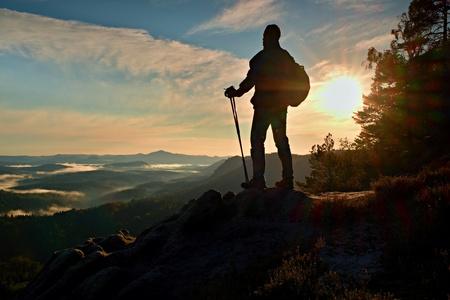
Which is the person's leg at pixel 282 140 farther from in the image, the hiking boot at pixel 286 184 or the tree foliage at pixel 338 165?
the tree foliage at pixel 338 165

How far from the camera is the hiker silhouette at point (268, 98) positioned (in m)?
11.4

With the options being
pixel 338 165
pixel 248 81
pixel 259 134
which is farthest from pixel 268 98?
pixel 338 165

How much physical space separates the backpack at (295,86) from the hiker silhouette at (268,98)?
145 mm

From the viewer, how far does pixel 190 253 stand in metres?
9.34

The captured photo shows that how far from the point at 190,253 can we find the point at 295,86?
18.3 feet

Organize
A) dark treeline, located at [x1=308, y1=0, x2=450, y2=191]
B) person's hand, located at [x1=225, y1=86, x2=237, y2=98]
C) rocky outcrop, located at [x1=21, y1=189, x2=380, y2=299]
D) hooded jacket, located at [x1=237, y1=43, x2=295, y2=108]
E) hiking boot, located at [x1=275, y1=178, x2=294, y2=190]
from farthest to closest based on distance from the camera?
1. dark treeline, located at [x1=308, y1=0, x2=450, y2=191]
2. person's hand, located at [x1=225, y1=86, x2=237, y2=98]
3. hiking boot, located at [x1=275, y1=178, x2=294, y2=190]
4. hooded jacket, located at [x1=237, y1=43, x2=295, y2=108]
5. rocky outcrop, located at [x1=21, y1=189, x2=380, y2=299]

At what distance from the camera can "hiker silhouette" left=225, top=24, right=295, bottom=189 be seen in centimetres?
1136

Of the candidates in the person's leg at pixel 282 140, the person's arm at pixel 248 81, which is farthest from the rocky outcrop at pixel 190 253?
the person's arm at pixel 248 81

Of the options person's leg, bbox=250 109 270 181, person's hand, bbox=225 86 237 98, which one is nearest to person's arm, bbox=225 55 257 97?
person's hand, bbox=225 86 237 98

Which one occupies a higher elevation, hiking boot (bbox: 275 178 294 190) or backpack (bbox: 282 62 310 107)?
backpack (bbox: 282 62 310 107)

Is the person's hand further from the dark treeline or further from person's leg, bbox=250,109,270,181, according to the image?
the dark treeline

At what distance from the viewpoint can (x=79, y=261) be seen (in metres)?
11.0

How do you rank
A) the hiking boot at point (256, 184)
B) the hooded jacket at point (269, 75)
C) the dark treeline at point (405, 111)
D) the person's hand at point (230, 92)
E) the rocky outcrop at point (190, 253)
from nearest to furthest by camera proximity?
1. the rocky outcrop at point (190, 253)
2. the hooded jacket at point (269, 75)
3. the hiking boot at point (256, 184)
4. the person's hand at point (230, 92)
5. the dark treeline at point (405, 111)

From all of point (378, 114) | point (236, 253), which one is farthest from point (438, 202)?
point (378, 114)
